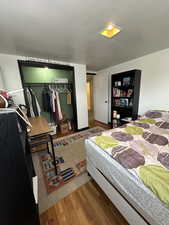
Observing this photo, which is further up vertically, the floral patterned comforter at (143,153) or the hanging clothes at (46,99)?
the hanging clothes at (46,99)

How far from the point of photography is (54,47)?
6.39 ft

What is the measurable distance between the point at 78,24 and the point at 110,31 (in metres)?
0.53

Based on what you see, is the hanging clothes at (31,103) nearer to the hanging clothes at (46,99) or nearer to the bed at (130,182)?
the hanging clothes at (46,99)

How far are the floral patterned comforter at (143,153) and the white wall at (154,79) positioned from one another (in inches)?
37.9

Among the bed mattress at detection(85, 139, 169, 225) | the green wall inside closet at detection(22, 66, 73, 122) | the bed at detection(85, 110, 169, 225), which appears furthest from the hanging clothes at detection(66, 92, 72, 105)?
the bed mattress at detection(85, 139, 169, 225)

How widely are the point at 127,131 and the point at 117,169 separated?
2.71ft

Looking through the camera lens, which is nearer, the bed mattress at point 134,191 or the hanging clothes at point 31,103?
the bed mattress at point 134,191

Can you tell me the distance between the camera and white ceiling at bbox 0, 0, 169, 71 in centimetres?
103

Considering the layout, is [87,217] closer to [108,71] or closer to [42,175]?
[42,175]

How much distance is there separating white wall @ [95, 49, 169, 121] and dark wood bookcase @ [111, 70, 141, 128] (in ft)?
0.55

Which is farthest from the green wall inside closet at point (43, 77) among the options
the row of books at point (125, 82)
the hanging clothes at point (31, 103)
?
the row of books at point (125, 82)

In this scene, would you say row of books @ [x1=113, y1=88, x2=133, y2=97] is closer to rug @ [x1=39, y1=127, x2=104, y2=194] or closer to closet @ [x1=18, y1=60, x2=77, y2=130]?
closet @ [x1=18, y1=60, x2=77, y2=130]

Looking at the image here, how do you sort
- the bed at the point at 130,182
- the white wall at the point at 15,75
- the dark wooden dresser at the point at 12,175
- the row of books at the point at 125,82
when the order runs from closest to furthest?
1. the dark wooden dresser at the point at 12,175
2. the bed at the point at 130,182
3. the white wall at the point at 15,75
4. the row of books at the point at 125,82

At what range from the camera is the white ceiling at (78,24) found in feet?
3.39
